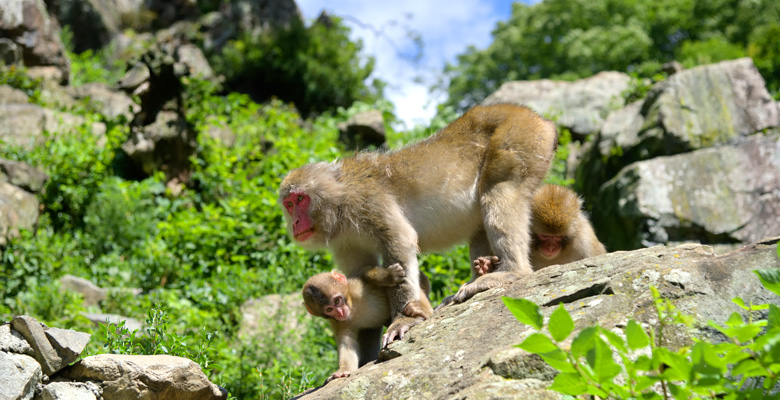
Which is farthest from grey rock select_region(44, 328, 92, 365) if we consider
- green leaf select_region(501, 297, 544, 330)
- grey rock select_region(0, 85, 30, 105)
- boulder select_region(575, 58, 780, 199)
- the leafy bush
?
the leafy bush

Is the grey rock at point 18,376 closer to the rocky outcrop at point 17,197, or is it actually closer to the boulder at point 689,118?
the rocky outcrop at point 17,197

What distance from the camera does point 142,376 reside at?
3.83 meters

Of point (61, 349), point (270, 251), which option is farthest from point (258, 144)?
point (61, 349)

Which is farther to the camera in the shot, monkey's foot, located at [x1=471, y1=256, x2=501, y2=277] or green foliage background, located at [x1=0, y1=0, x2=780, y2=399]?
green foliage background, located at [x1=0, y1=0, x2=780, y2=399]

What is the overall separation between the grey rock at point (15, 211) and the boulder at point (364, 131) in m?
5.34

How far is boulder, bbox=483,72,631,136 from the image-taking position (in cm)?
1348

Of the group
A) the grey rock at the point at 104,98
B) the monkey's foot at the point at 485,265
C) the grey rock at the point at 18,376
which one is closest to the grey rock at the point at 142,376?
the grey rock at the point at 18,376

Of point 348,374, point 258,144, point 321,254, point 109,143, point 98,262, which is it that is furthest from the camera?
point 258,144

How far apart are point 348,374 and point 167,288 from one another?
16.9ft

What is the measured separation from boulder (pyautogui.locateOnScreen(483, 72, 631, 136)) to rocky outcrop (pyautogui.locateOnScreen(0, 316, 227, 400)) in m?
9.99

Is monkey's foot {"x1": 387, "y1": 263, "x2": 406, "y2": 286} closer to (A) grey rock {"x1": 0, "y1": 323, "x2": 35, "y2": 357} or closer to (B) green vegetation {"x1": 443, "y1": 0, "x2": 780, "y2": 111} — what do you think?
(A) grey rock {"x1": 0, "y1": 323, "x2": 35, "y2": 357}

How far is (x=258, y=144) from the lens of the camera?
1277cm

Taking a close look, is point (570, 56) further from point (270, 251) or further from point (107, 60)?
point (270, 251)

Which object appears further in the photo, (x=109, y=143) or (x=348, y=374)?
(x=109, y=143)
